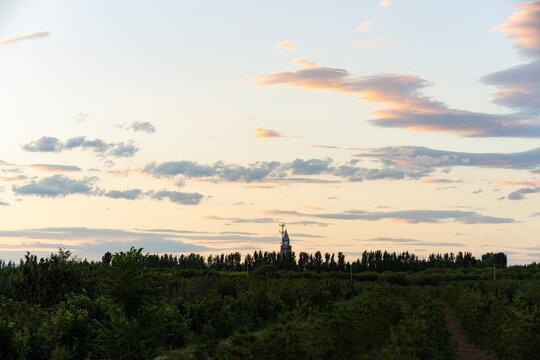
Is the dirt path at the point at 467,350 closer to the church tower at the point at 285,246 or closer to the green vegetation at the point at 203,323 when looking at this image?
the green vegetation at the point at 203,323

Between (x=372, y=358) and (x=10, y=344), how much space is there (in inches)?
530

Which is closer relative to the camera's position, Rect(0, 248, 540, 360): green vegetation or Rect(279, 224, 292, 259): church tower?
Rect(0, 248, 540, 360): green vegetation

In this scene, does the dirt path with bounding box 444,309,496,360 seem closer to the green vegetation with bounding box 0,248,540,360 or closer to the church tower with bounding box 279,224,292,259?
the green vegetation with bounding box 0,248,540,360

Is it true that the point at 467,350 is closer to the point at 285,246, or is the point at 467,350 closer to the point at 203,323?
the point at 203,323

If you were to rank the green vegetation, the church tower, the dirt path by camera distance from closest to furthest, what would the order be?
the green vegetation, the dirt path, the church tower

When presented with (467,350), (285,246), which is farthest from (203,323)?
(285,246)

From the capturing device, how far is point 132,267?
686 inches

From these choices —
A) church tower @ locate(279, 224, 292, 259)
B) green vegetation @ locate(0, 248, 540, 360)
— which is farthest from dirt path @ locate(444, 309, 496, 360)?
church tower @ locate(279, 224, 292, 259)

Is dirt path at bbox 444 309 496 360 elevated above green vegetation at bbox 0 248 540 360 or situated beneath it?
situated beneath

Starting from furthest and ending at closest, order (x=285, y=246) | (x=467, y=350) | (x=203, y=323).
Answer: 1. (x=285, y=246)
2. (x=203, y=323)
3. (x=467, y=350)

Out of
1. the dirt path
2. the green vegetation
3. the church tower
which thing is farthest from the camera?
the church tower

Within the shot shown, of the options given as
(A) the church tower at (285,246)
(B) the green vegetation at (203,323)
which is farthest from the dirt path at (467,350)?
(A) the church tower at (285,246)

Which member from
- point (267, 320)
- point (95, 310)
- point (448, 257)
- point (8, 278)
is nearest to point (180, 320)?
point (95, 310)

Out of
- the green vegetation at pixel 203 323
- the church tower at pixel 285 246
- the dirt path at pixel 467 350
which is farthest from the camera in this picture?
the church tower at pixel 285 246
